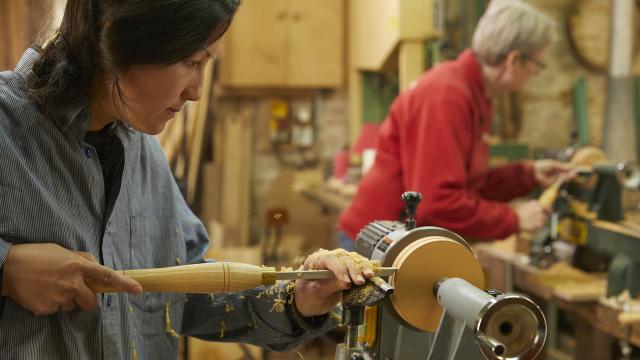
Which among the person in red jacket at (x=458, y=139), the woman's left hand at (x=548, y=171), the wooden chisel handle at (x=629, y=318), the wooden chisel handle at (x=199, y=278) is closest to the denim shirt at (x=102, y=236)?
the wooden chisel handle at (x=199, y=278)

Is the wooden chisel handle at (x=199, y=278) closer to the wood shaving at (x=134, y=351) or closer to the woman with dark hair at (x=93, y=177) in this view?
the woman with dark hair at (x=93, y=177)

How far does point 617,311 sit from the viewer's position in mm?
2129

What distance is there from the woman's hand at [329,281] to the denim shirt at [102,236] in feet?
0.16

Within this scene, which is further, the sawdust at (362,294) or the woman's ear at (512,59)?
the woman's ear at (512,59)

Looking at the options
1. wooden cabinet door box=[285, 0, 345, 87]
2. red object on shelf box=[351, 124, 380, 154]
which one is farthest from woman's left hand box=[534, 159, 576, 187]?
wooden cabinet door box=[285, 0, 345, 87]

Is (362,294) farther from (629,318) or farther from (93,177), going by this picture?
(629,318)

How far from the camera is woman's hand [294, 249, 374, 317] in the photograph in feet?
3.20

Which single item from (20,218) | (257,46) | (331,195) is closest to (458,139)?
(20,218)

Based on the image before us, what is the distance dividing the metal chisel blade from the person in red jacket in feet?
3.87

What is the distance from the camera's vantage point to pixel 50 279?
896 millimetres

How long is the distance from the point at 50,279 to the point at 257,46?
442 cm

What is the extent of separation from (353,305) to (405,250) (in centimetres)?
11

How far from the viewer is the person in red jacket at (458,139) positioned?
2.17 m

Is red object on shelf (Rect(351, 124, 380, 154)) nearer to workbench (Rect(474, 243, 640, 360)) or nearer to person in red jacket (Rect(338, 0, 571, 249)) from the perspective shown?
workbench (Rect(474, 243, 640, 360))
